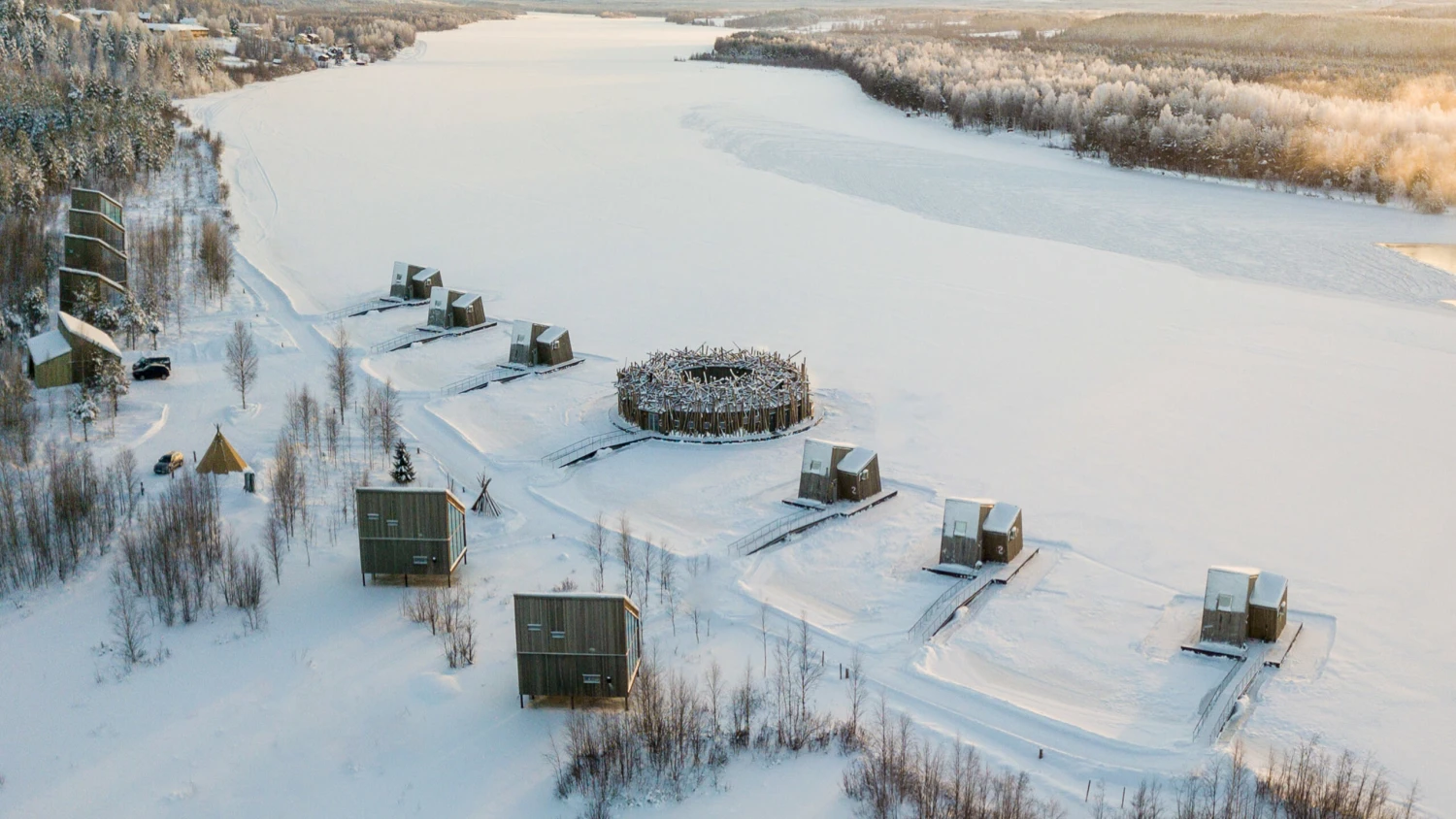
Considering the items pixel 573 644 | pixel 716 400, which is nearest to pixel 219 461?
pixel 716 400

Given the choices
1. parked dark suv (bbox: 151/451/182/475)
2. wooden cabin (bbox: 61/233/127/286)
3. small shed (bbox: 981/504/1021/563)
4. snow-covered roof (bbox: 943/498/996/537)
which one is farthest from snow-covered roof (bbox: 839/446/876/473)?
wooden cabin (bbox: 61/233/127/286)

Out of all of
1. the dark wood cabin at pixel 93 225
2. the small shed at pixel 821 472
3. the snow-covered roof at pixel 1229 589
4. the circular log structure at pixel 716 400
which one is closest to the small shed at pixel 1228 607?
the snow-covered roof at pixel 1229 589

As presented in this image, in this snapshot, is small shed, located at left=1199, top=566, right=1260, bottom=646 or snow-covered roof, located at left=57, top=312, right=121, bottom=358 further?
snow-covered roof, located at left=57, top=312, right=121, bottom=358

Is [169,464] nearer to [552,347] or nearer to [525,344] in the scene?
[525,344]

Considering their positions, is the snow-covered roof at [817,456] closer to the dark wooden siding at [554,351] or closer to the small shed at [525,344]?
the dark wooden siding at [554,351]

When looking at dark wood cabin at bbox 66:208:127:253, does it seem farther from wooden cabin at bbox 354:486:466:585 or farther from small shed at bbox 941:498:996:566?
small shed at bbox 941:498:996:566

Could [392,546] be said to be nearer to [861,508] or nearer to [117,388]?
[861,508]
